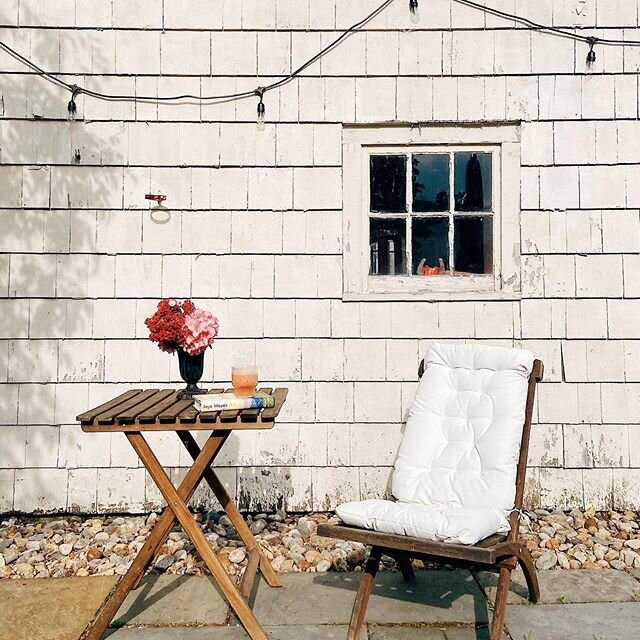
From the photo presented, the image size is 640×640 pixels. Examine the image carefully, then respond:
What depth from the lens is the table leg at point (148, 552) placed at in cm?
238

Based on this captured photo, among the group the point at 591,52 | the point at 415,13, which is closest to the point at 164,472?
the point at 415,13

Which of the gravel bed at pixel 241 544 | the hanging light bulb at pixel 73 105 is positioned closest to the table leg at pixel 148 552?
the gravel bed at pixel 241 544

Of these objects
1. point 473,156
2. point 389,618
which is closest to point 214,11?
point 473,156

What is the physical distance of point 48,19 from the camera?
3.70 metres

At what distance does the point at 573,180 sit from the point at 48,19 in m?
3.01

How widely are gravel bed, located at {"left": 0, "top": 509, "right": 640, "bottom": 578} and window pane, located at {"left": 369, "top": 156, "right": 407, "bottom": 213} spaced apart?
1776mm

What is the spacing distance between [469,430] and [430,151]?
169 cm

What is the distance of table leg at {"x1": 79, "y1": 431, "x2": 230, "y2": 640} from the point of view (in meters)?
2.38

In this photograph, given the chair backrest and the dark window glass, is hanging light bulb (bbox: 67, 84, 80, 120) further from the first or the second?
the chair backrest

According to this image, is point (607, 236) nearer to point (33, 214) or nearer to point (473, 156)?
point (473, 156)

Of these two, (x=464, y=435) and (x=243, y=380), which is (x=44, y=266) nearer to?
(x=243, y=380)

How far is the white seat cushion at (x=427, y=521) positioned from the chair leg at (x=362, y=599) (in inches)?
5.1

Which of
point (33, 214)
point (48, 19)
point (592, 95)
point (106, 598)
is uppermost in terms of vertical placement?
point (48, 19)

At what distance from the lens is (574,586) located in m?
2.81
